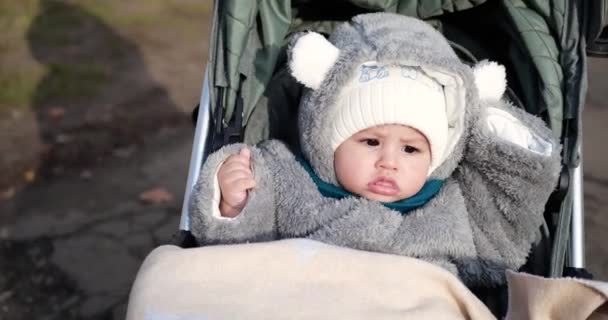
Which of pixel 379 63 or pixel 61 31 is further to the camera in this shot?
pixel 61 31

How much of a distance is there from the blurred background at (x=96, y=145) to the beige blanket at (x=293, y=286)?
1494 millimetres

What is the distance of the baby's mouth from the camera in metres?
1.92

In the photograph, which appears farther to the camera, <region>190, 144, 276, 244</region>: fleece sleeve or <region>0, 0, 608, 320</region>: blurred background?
<region>0, 0, 608, 320</region>: blurred background

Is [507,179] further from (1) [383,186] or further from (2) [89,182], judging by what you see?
(2) [89,182]

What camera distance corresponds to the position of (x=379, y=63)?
6.23ft

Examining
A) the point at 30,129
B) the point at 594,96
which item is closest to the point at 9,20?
the point at 30,129

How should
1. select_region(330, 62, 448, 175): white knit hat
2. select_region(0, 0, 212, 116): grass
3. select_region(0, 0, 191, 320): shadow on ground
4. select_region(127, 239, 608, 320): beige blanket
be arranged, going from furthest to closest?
select_region(0, 0, 212, 116): grass
select_region(0, 0, 191, 320): shadow on ground
select_region(330, 62, 448, 175): white knit hat
select_region(127, 239, 608, 320): beige blanket

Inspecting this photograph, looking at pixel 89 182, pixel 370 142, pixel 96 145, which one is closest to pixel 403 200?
pixel 370 142

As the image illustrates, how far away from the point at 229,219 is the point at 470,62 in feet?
2.73

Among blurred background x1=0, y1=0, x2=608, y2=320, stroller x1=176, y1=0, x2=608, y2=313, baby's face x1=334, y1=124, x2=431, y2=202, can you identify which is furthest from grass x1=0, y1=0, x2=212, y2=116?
baby's face x1=334, y1=124, x2=431, y2=202

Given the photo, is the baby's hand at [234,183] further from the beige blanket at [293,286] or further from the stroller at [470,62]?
the beige blanket at [293,286]

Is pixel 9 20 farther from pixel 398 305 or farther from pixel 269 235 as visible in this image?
pixel 398 305

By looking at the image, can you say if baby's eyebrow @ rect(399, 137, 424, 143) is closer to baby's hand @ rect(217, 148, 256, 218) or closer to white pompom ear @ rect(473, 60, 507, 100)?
white pompom ear @ rect(473, 60, 507, 100)

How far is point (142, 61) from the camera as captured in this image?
16.2 feet
